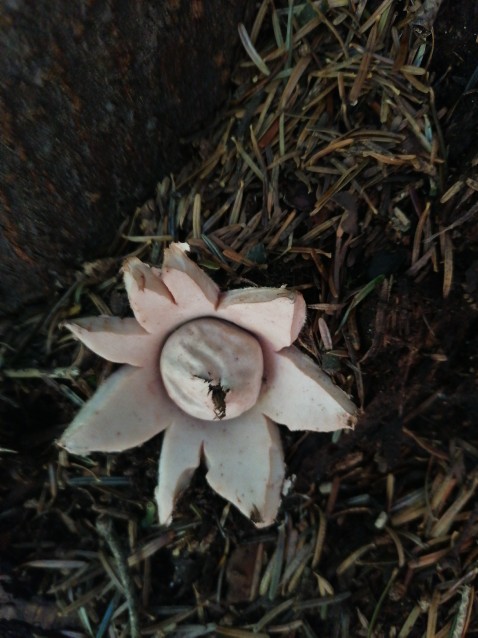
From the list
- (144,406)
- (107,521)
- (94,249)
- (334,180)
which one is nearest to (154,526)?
(107,521)

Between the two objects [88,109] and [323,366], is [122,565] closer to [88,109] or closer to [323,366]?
[323,366]

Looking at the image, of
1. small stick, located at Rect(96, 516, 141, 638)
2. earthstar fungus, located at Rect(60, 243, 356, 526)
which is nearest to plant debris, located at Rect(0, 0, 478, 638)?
small stick, located at Rect(96, 516, 141, 638)

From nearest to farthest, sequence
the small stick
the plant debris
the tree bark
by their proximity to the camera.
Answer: the tree bark → the plant debris → the small stick

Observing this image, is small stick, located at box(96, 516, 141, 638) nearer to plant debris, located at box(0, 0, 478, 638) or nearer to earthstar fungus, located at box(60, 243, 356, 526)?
plant debris, located at box(0, 0, 478, 638)

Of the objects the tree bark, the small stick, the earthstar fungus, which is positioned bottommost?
the small stick

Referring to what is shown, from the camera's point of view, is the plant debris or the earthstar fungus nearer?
the earthstar fungus

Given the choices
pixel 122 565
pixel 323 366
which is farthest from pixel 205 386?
pixel 122 565

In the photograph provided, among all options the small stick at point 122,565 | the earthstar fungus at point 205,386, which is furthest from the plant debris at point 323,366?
the earthstar fungus at point 205,386
